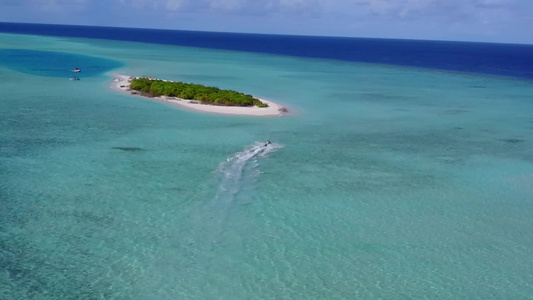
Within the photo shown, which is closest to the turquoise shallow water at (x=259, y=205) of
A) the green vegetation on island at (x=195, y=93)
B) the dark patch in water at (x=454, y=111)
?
the dark patch in water at (x=454, y=111)

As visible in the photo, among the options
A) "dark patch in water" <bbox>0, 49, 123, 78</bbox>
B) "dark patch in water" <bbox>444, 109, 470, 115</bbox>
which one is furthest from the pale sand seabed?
"dark patch in water" <bbox>0, 49, 123, 78</bbox>

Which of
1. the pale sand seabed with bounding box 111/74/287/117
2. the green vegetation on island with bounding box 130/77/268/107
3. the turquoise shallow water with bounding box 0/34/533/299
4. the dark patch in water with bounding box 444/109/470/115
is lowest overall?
the turquoise shallow water with bounding box 0/34/533/299

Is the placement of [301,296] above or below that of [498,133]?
below

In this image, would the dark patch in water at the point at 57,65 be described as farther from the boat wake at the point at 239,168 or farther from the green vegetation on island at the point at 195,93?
the boat wake at the point at 239,168

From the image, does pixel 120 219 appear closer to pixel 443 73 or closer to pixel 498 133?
pixel 498 133

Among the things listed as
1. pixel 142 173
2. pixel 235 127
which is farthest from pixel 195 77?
pixel 142 173

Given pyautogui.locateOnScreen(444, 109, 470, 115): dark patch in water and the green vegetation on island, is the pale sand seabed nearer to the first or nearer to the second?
the green vegetation on island
